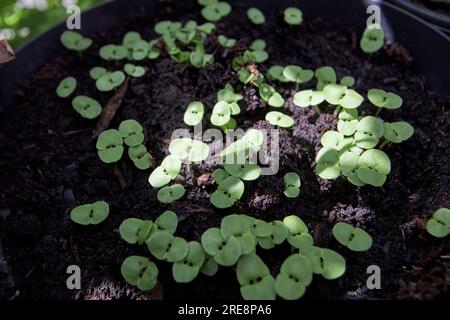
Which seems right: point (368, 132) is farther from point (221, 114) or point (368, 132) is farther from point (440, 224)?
point (221, 114)

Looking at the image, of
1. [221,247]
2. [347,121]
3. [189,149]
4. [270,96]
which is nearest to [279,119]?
[270,96]

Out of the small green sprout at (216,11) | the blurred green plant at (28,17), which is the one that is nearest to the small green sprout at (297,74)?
the small green sprout at (216,11)

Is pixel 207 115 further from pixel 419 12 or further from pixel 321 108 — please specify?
pixel 419 12

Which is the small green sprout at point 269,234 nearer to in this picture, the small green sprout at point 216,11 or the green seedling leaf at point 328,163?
the green seedling leaf at point 328,163
